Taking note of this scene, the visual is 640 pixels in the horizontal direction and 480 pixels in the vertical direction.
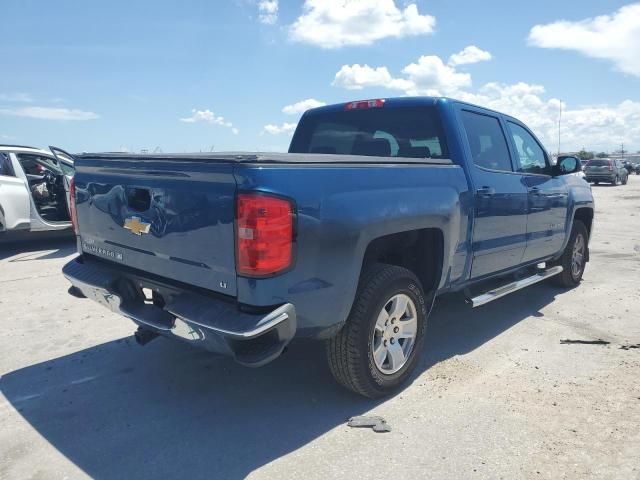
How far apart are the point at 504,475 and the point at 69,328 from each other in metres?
3.89

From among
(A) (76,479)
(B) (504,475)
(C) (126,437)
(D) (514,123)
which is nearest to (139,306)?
(C) (126,437)

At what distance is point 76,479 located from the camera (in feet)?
8.34

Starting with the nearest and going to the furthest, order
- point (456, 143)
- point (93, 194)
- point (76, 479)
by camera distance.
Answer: point (76, 479) → point (93, 194) → point (456, 143)

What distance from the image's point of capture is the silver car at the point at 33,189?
26.0 feet

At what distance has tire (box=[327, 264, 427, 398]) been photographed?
3098 mm

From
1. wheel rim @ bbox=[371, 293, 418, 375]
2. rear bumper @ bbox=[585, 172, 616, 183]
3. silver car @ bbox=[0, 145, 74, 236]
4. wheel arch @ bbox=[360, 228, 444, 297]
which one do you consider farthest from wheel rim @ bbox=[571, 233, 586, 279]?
rear bumper @ bbox=[585, 172, 616, 183]

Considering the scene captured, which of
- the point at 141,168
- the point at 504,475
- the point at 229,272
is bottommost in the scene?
the point at 504,475

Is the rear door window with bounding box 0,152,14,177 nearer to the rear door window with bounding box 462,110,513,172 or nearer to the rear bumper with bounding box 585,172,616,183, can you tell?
the rear door window with bounding box 462,110,513,172

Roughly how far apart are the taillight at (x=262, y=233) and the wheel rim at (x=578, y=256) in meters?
4.86

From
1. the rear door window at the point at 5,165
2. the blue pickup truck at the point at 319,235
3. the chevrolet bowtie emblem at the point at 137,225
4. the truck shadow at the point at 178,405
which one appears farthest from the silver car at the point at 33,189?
the chevrolet bowtie emblem at the point at 137,225

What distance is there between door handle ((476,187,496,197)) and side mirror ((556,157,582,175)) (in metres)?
1.73

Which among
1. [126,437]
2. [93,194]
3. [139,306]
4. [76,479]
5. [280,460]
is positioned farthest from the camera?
[93,194]

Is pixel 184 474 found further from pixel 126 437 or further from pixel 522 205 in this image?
pixel 522 205

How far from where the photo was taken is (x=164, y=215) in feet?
9.50
